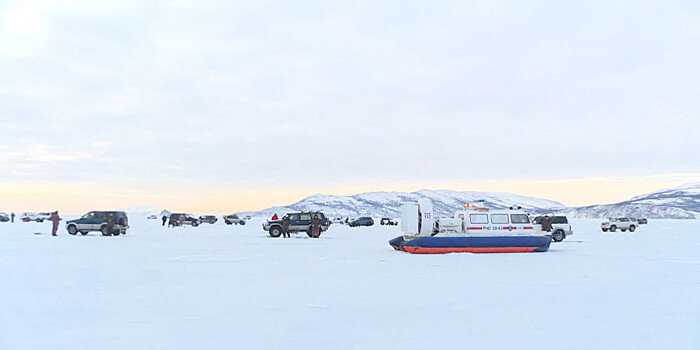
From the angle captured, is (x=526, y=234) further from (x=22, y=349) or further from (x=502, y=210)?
(x=22, y=349)

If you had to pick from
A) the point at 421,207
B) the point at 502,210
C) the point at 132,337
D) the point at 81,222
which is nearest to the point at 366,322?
the point at 132,337

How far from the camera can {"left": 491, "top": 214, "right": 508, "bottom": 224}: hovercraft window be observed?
20.7 m

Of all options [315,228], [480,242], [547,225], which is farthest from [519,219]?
[315,228]

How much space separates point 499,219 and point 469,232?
124 centimetres

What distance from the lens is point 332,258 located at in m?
18.3

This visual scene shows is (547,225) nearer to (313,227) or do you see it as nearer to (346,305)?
(313,227)

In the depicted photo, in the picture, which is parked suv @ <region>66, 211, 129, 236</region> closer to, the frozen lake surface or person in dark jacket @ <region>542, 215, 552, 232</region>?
the frozen lake surface

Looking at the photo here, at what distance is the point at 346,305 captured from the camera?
928cm

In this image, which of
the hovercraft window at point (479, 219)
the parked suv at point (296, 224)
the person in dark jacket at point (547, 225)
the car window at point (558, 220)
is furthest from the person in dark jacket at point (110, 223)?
the car window at point (558, 220)

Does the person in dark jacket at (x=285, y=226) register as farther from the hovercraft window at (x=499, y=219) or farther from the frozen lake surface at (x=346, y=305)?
the frozen lake surface at (x=346, y=305)

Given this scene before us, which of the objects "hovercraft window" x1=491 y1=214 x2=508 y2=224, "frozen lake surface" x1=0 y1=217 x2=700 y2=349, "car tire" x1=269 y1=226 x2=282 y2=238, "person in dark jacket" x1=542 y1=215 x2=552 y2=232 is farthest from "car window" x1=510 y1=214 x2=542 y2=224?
"car tire" x1=269 y1=226 x2=282 y2=238

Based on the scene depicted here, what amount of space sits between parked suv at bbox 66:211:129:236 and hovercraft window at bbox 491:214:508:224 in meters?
21.9

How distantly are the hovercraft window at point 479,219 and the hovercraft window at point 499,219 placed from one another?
0.22m

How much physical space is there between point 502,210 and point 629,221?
2980 centimetres
